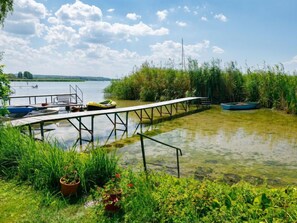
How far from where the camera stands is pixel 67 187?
3.69 meters

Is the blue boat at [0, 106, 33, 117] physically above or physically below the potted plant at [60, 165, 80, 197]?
above

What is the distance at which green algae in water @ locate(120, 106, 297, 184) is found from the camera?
5.91 m

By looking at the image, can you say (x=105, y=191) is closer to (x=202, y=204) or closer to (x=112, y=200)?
(x=112, y=200)

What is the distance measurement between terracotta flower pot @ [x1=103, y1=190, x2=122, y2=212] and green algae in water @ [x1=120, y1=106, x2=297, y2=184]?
256 cm

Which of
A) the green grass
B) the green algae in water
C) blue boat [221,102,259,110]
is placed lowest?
the green algae in water

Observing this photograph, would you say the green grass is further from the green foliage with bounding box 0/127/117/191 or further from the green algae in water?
the green algae in water

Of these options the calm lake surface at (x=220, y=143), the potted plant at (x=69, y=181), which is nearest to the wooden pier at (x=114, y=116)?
the calm lake surface at (x=220, y=143)

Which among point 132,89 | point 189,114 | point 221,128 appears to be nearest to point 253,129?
point 221,128

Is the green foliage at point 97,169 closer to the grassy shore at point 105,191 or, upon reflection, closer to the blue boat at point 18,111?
the grassy shore at point 105,191

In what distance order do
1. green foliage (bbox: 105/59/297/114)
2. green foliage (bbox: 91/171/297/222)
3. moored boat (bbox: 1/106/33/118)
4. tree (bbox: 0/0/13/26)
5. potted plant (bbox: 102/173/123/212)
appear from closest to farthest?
green foliage (bbox: 91/171/297/222), potted plant (bbox: 102/173/123/212), tree (bbox: 0/0/13/26), moored boat (bbox: 1/106/33/118), green foliage (bbox: 105/59/297/114)

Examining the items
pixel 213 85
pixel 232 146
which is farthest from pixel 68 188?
pixel 213 85

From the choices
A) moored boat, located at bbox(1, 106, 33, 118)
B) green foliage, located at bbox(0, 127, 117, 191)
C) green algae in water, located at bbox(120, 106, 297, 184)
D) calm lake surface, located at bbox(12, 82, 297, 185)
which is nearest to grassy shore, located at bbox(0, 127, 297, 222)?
green foliage, located at bbox(0, 127, 117, 191)

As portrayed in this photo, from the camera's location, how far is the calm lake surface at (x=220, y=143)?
5855 mm

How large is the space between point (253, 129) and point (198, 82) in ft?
28.1
